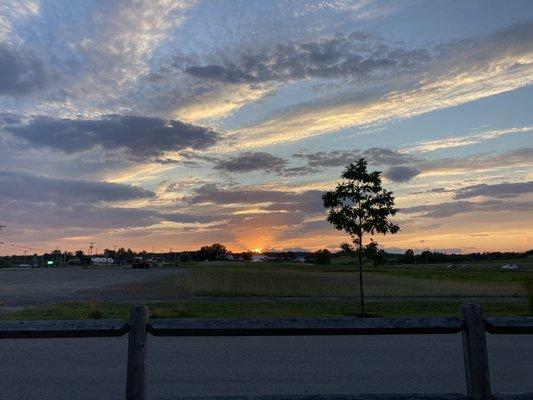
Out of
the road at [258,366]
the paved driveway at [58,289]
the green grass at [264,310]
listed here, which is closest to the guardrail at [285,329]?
the road at [258,366]

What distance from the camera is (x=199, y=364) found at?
9008 mm

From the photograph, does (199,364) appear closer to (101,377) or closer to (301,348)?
(101,377)

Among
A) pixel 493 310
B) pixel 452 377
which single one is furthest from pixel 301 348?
pixel 493 310

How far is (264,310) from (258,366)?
11.9 meters

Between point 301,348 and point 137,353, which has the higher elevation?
point 137,353

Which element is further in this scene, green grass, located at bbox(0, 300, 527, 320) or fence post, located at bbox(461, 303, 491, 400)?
green grass, located at bbox(0, 300, 527, 320)

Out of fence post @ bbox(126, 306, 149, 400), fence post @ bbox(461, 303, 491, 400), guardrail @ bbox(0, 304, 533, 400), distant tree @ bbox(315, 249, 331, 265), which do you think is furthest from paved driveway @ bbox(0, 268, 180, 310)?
distant tree @ bbox(315, 249, 331, 265)

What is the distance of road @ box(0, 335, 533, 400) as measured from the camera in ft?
24.3

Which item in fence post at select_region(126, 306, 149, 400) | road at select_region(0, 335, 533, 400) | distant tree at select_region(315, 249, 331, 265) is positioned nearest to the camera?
fence post at select_region(126, 306, 149, 400)

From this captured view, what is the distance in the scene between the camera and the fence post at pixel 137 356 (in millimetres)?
4551

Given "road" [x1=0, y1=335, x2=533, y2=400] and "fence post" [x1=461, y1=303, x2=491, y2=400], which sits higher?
"fence post" [x1=461, y1=303, x2=491, y2=400]

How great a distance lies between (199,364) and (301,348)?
2.39 meters

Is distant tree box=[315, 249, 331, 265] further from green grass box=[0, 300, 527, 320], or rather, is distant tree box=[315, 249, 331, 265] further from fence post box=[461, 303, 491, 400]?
fence post box=[461, 303, 491, 400]

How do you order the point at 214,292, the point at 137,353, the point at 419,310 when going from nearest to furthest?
1. the point at 137,353
2. the point at 419,310
3. the point at 214,292
